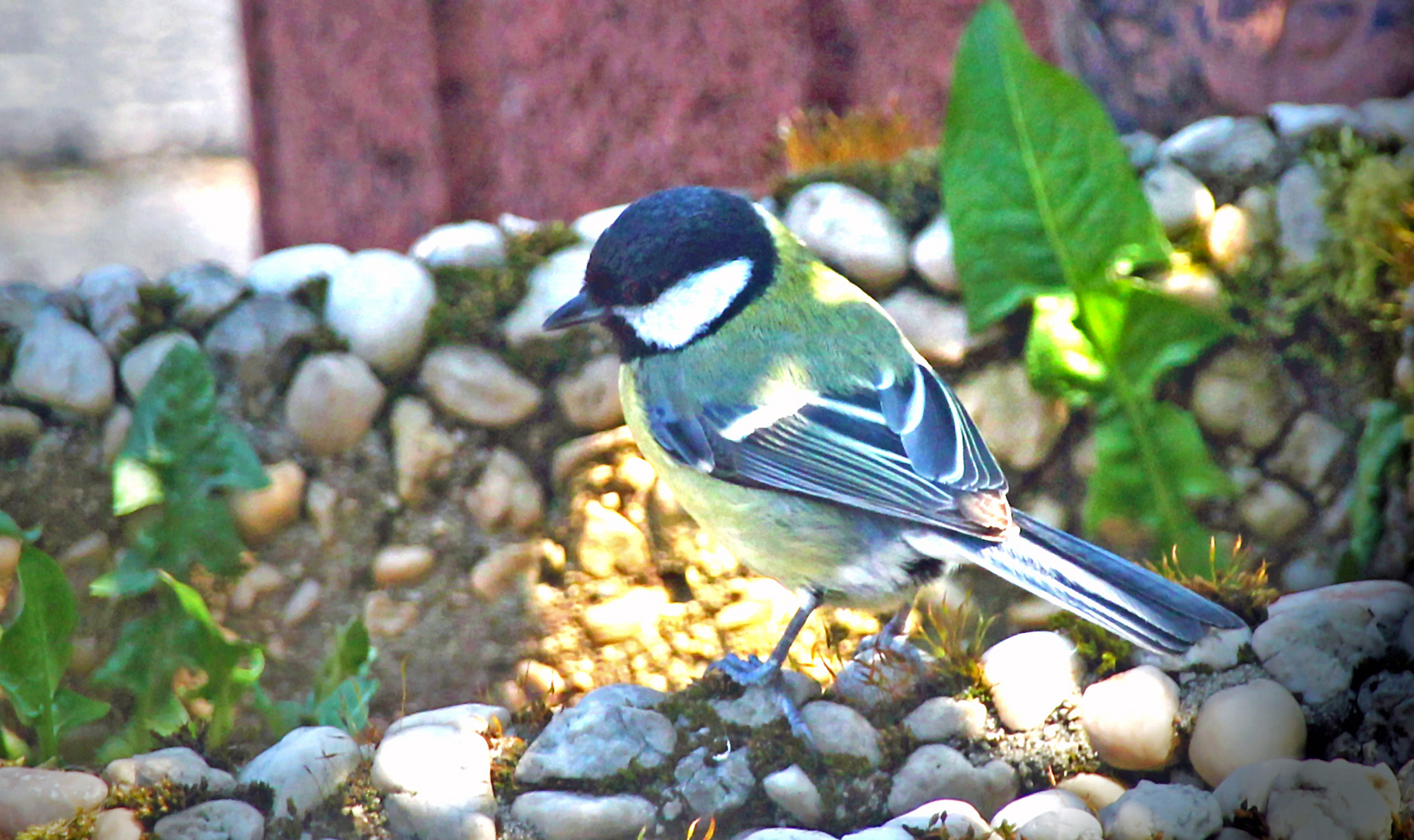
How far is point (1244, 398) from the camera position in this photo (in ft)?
5.89

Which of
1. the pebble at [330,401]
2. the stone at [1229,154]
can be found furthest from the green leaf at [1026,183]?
the pebble at [330,401]

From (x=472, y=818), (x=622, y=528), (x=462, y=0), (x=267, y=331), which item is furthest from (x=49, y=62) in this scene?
(x=472, y=818)

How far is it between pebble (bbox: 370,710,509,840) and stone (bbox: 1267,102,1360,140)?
151 cm

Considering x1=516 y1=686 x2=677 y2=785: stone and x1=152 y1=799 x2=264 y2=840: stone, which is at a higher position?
x1=516 y1=686 x2=677 y2=785: stone

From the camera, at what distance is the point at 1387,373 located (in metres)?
1.72

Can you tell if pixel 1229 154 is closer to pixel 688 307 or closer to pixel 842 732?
pixel 688 307

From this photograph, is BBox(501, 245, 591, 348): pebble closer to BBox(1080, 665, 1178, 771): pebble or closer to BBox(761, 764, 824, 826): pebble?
BBox(761, 764, 824, 826): pebble

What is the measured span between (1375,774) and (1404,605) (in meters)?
0.27

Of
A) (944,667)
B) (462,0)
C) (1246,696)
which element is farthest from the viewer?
(462,0)

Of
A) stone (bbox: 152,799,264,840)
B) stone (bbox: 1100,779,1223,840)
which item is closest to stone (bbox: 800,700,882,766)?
stone (bbox: 1100,779,1223,840)

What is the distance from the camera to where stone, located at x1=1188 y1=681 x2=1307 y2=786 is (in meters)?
1.17

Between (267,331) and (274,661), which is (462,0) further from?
(274,661)

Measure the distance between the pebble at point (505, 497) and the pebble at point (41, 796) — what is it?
685 millimetres

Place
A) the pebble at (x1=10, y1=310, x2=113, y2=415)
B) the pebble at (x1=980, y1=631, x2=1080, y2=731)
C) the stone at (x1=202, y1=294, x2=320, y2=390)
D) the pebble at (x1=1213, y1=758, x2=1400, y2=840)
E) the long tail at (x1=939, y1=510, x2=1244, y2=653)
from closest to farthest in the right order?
1. the pebble at (x1=1213, y1=758, x2=1400, y2=840)
2. the long tail at (x1=939, y1=510, x2=1244, y2=653)
3. the pebble at (x1=980, y1=631, x2=1080, y2=731)
4. the pebble at (x1=10, y1=310, x2=113, y2=415)
5. the stone at (x1=202, y1=294, x2=320, y2=390)
